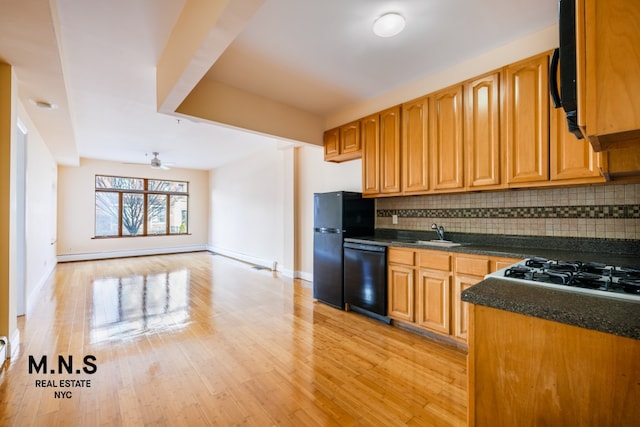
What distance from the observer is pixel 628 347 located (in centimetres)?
74

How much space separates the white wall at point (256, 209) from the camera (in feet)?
18.6

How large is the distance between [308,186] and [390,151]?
7.13ft

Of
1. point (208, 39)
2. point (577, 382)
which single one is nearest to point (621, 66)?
point (577, 382)

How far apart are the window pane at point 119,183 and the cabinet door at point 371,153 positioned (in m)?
7.33

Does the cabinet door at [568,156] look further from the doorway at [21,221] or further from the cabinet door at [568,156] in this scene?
the doorway at [21,221]

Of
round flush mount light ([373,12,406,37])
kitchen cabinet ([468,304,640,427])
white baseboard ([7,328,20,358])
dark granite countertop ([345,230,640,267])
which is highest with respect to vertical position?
round flush mount light ([373,12,406,37])

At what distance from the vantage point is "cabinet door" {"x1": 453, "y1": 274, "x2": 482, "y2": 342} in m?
2.49

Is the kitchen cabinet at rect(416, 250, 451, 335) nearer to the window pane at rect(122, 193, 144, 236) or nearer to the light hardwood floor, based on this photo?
the light hardwood floor

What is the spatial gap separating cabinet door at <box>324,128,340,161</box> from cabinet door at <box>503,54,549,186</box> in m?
2.10

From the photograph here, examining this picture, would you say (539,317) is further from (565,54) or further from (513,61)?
(513,61)

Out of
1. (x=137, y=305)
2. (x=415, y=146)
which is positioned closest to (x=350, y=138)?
(x=415, y=146)

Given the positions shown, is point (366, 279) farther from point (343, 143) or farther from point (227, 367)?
point (343, 143)

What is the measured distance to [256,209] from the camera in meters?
6.95

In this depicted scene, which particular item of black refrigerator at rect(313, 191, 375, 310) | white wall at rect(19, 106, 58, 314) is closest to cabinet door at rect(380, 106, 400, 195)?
black refrigerator at rect(313, 191, 375, 310)
